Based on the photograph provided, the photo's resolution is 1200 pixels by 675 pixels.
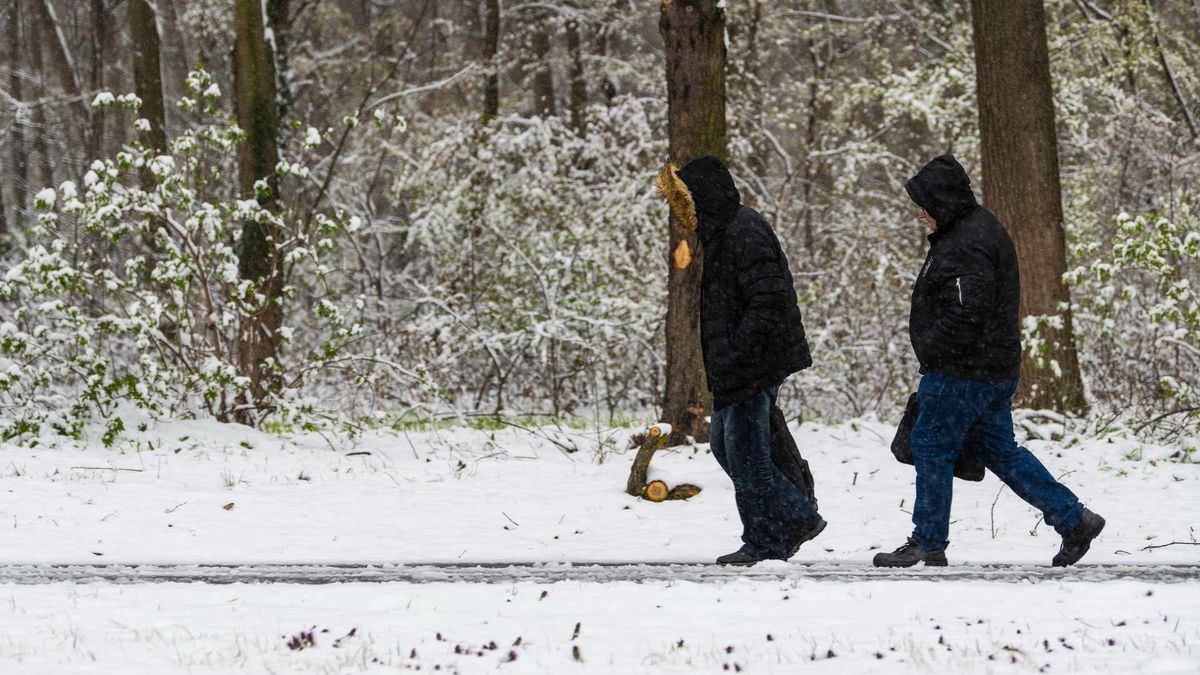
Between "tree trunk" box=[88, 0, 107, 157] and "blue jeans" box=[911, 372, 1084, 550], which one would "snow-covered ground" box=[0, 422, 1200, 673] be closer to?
"blue jeans" box=[911, 372, 1084, 550]

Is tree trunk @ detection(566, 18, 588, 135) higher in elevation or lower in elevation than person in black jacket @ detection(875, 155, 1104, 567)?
higher

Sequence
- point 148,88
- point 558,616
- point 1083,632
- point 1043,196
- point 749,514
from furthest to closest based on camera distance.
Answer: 1. point 148,88
2. point 1043,196
3. point 749,514
4. point 558,616
5. point 1083,632

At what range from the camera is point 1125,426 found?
395 inches

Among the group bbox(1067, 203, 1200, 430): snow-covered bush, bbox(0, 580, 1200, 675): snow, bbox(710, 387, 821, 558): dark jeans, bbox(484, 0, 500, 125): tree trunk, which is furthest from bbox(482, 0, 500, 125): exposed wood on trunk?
bbox(0, 580, 1200, 675): snow

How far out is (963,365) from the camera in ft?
17.9

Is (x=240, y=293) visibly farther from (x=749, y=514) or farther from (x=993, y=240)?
(x=993, y=240)

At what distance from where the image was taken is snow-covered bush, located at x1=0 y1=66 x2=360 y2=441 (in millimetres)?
10469

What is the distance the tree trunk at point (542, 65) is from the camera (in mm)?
20469

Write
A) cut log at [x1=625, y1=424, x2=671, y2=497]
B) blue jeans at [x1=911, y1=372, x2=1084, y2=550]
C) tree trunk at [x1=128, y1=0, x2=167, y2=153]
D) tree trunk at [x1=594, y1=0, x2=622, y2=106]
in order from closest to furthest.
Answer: blue jeans at [x1=911, y1=372, x2=1084, y2=550], cut log at [x1=625, y1=424, x2=671, y2=497], tree trunk at [x1=128, y1=0, x2=167, y2=153], tree trunk at [x1=594, y1=0, x2=622, y2=106]

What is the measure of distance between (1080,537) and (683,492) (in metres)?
3.60

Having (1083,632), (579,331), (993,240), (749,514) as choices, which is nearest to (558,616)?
(749,514)

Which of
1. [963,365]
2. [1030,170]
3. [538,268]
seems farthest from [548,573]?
[538,268]

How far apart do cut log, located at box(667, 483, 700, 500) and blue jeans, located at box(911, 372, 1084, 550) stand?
122 inches

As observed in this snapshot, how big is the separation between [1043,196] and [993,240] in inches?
197
